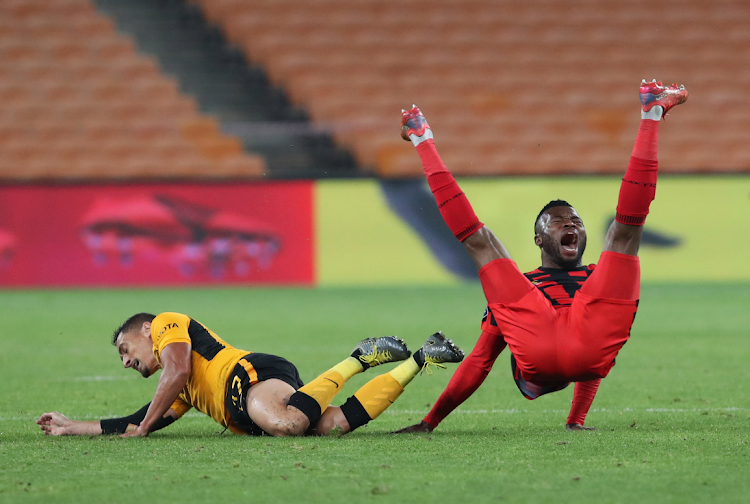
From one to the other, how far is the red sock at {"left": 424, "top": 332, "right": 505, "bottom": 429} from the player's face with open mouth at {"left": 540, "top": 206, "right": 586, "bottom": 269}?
46 centimetres

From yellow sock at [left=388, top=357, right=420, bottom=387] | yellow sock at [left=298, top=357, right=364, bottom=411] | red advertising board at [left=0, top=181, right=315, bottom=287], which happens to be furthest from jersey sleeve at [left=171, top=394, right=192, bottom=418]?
red advertising board at [left=0, top=181, right=315, bottom=287]

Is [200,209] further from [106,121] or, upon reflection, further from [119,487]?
[119,487]

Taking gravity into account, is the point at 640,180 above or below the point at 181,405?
above

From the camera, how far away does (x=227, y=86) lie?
15898 mm

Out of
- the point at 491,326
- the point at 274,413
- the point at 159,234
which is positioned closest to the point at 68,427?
the point at 274,413

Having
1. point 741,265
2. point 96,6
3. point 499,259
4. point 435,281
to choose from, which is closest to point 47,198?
point 96,6

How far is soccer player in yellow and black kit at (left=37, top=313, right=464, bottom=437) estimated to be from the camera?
4109mm

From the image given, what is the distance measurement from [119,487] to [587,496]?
1.50m

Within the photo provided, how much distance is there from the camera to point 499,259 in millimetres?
3881

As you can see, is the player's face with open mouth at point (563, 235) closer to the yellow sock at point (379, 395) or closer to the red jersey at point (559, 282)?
the red jersey at point (559, 282)

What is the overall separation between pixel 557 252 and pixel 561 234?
0.09 m

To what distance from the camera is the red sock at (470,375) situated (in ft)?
→ 14.0

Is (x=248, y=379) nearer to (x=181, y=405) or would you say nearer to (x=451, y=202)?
(x=181, y=405)

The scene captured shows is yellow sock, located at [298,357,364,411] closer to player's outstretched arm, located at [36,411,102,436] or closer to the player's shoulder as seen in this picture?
the player's shoulder
